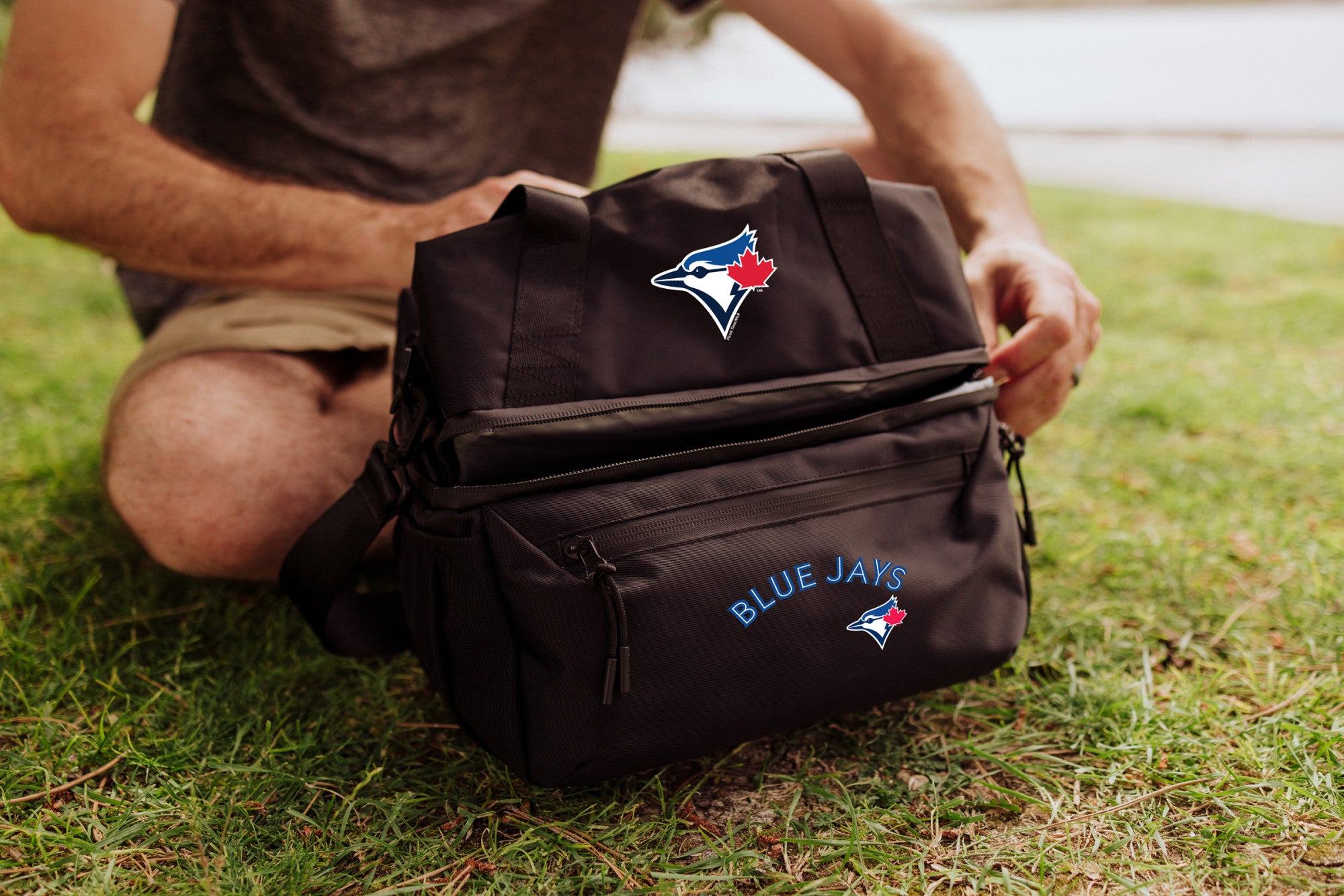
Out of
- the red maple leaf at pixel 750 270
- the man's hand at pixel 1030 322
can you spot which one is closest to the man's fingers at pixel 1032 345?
the man's hand at pixel 1030 322

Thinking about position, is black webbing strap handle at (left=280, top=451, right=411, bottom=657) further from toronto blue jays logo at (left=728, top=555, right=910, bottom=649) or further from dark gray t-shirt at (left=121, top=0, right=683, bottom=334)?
dark gray t-shirt at (left=121, top=0, right=683, bottom=334)

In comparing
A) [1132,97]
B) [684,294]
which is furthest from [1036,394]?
[1132,97]

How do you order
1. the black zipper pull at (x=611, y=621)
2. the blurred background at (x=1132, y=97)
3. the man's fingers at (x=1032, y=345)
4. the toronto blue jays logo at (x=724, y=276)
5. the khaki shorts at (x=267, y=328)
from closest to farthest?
1. the black zipper pull at (x=611, y=621)
2. the toronto blue jays logo at (x=724, y=276)
3. the man's fingers at (x=1032, y=345)
4. the khaki shorts at (x=267, y=328)
5. the blurred background at (x=1132, y=97)

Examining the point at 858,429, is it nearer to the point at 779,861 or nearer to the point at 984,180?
the point at 779,861

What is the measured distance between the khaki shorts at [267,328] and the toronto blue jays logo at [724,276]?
2.29ft

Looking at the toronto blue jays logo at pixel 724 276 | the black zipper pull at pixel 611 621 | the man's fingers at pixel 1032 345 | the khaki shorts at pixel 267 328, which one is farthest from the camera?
the khaki shorts at pixel 267 328

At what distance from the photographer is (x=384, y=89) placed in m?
1.82

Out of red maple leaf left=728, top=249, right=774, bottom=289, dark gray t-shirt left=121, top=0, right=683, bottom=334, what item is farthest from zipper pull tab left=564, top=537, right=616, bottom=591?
dark gray t-shirt left=121, top=0, right=683, bottom=334

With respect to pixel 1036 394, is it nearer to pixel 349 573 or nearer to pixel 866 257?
pixel 866 257

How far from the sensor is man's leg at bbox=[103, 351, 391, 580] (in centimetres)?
141

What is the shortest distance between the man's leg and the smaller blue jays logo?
86 centimetres

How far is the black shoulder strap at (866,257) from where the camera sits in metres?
1.23

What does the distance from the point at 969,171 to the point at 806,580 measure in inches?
38.4

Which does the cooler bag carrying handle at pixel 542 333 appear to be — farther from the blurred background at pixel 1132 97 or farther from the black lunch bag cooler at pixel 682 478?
the blurred background at pixel 1132 97
